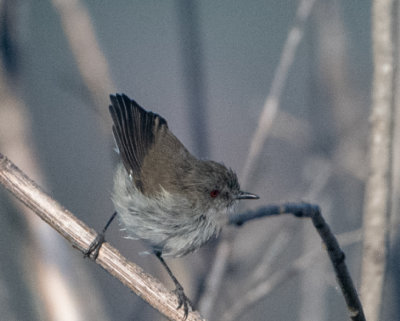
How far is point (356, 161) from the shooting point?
348 cm

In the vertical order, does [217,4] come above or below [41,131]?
above

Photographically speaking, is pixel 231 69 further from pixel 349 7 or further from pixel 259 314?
pixel 259 314

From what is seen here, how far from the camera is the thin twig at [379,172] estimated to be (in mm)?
1817

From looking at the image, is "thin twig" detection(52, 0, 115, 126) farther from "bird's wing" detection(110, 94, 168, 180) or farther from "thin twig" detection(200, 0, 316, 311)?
"thin twig" detection(200, 0, 316, 311)

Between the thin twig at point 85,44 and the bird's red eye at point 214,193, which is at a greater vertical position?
the thin twig at point 85,44

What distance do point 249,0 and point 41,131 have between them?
361cm

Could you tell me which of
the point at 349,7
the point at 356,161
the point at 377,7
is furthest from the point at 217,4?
the point at 377,7

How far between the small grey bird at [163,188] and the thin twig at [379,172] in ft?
3.46

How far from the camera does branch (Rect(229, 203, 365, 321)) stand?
142cm

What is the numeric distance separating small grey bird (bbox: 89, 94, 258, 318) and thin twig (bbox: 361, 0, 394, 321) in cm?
105

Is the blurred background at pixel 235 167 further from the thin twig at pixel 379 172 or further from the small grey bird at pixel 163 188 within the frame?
the thin twig at pixel 379 172

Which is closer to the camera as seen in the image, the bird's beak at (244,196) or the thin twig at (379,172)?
the thin twig at (379,172)

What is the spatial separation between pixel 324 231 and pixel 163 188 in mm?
1556

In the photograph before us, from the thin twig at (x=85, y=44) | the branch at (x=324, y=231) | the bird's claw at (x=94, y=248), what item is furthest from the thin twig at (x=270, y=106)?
the thin twig at (x=85, y=44)
